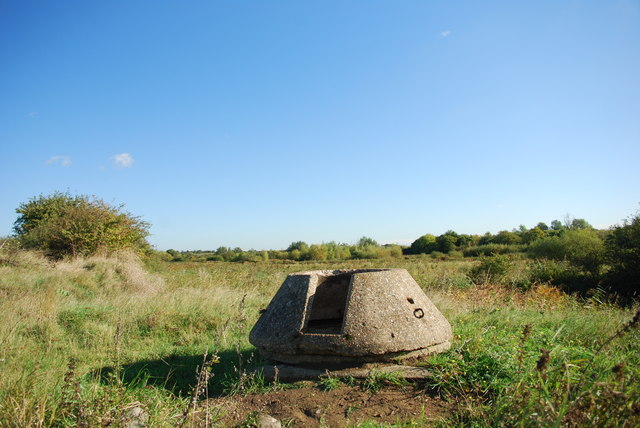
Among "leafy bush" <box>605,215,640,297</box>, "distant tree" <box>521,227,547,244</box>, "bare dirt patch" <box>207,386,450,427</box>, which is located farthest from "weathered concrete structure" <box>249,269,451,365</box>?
"distant tree" <box>521,227,547,244</box>

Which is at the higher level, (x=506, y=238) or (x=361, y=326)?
(x=506, y=238)

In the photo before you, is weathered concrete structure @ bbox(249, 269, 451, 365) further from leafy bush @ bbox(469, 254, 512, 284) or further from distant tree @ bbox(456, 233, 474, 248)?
distant tree @ bbox(456, 233, 474, 248)

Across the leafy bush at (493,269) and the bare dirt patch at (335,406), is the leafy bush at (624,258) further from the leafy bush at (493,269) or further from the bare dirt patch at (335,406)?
the bare dirt patch at (335,406)

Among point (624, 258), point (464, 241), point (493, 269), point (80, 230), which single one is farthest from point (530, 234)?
point (80, 230)

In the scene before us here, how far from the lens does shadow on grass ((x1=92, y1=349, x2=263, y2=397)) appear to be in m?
4.45

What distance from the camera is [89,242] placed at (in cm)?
1830

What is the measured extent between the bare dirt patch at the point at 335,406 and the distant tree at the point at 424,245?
44293 millimetres

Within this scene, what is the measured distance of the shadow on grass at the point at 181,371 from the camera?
4449 millimetres

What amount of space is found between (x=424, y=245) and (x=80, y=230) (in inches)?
1502

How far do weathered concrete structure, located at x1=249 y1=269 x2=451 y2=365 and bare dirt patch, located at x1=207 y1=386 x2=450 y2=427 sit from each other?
41cm

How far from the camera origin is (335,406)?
3.47 metres

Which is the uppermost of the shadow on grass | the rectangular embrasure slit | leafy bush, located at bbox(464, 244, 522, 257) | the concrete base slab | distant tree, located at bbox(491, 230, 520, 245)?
distant tree, located at bbox(491, 230, 520, 245)

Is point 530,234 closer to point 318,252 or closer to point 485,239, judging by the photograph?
point 485,239

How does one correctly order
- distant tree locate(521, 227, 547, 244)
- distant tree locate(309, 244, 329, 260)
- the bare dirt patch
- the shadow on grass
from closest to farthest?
the bare dirt patch < the shadow on grass < distant tree locate(521, 227, 547, 244) < distant tree locate(309, 244, 329, 260)
